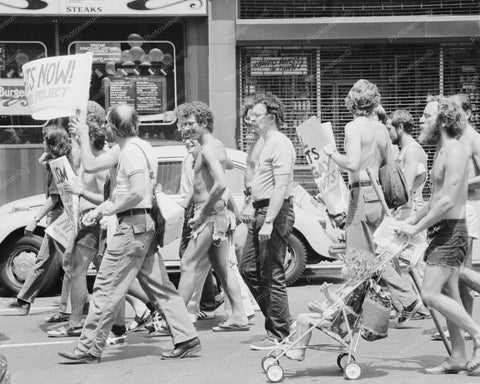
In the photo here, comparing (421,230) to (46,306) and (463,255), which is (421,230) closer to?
(463,255)

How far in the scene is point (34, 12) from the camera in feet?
56.9

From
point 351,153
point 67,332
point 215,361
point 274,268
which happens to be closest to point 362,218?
point 351,153

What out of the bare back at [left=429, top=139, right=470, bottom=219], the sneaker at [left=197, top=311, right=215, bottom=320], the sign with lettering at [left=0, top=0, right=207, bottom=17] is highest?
the sign with lettering at [left=0, top=0, right=207, bottom=17]

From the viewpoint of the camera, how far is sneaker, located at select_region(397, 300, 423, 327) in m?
9.01

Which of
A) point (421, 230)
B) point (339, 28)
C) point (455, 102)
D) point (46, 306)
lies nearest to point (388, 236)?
point (421, 230)

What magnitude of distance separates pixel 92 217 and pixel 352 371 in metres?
2.41

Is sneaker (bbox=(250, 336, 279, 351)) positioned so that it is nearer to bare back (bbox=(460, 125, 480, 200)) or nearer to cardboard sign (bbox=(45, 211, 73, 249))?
bare back (bbox=(460, 125, 480, 200))

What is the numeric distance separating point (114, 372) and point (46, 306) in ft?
11.3

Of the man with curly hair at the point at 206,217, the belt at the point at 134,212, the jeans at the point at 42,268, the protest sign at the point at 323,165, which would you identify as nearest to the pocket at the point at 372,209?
the protest sign at the point at 323,165

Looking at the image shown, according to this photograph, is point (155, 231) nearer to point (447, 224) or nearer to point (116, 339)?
point (116, 339)

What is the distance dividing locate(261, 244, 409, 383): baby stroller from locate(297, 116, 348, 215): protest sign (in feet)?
6.67

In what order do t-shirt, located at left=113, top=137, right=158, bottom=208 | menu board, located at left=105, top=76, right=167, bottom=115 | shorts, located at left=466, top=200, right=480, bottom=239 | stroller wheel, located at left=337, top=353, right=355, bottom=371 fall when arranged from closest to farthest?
stroller wheel, located at left=337, top=353, right=355, bottom=371
t-shirt, located at left=113, top=137, right=158, bottom=208
shorts, located at left=466, top=200, right=480, bottom=239
menu board, located at left=105, top=76, right=167, bottom=115

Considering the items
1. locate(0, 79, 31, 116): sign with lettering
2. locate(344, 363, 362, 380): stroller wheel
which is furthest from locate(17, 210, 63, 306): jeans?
locate(0, 79, 31, 116): sign with lettering

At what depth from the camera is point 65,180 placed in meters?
8.68
